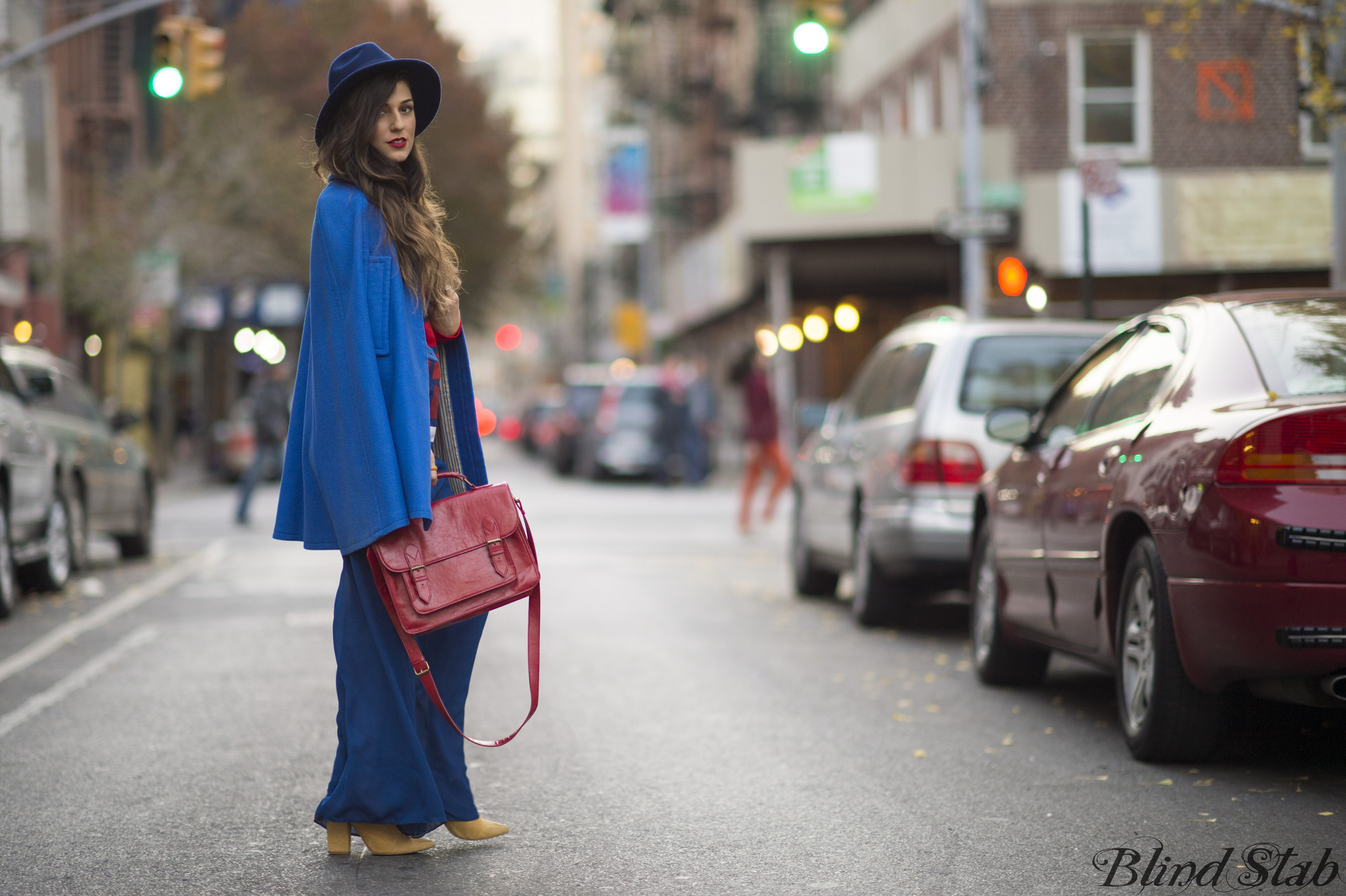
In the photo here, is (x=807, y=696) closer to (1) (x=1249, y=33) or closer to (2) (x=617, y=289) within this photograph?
(1) (x=1249, y=33)

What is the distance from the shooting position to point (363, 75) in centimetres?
498

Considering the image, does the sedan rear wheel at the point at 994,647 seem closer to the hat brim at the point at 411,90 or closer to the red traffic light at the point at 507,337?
the hat brim at the point at 411,90

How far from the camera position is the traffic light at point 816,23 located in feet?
59.8

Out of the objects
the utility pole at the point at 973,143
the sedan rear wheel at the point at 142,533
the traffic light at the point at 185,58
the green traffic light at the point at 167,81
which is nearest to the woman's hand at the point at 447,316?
the sedan rear wheel at the point at 142,533

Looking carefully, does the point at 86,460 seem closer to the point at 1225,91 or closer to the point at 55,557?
the point at 55,557

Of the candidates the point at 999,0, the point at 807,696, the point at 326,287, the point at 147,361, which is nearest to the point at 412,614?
the point at 326,287

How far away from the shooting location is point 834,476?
1191 centimetres

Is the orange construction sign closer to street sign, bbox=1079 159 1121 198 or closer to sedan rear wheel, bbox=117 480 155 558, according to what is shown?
street sign, bbox=1079 159 1121 198

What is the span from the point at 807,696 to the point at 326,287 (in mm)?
3968

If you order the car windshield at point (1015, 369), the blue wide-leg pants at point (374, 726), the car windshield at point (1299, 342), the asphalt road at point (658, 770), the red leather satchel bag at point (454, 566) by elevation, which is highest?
the car windshield at point (1299, 342)

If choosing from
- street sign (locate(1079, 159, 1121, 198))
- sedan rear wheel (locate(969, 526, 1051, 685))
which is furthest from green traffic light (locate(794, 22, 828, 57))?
sedan rear wheel (locate(969, 526, 1051, 685))

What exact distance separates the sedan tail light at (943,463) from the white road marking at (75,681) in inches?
166

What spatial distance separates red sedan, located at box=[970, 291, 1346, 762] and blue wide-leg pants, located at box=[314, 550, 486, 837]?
2347 millimetres

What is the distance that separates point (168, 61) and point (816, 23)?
→ 6.54 m
